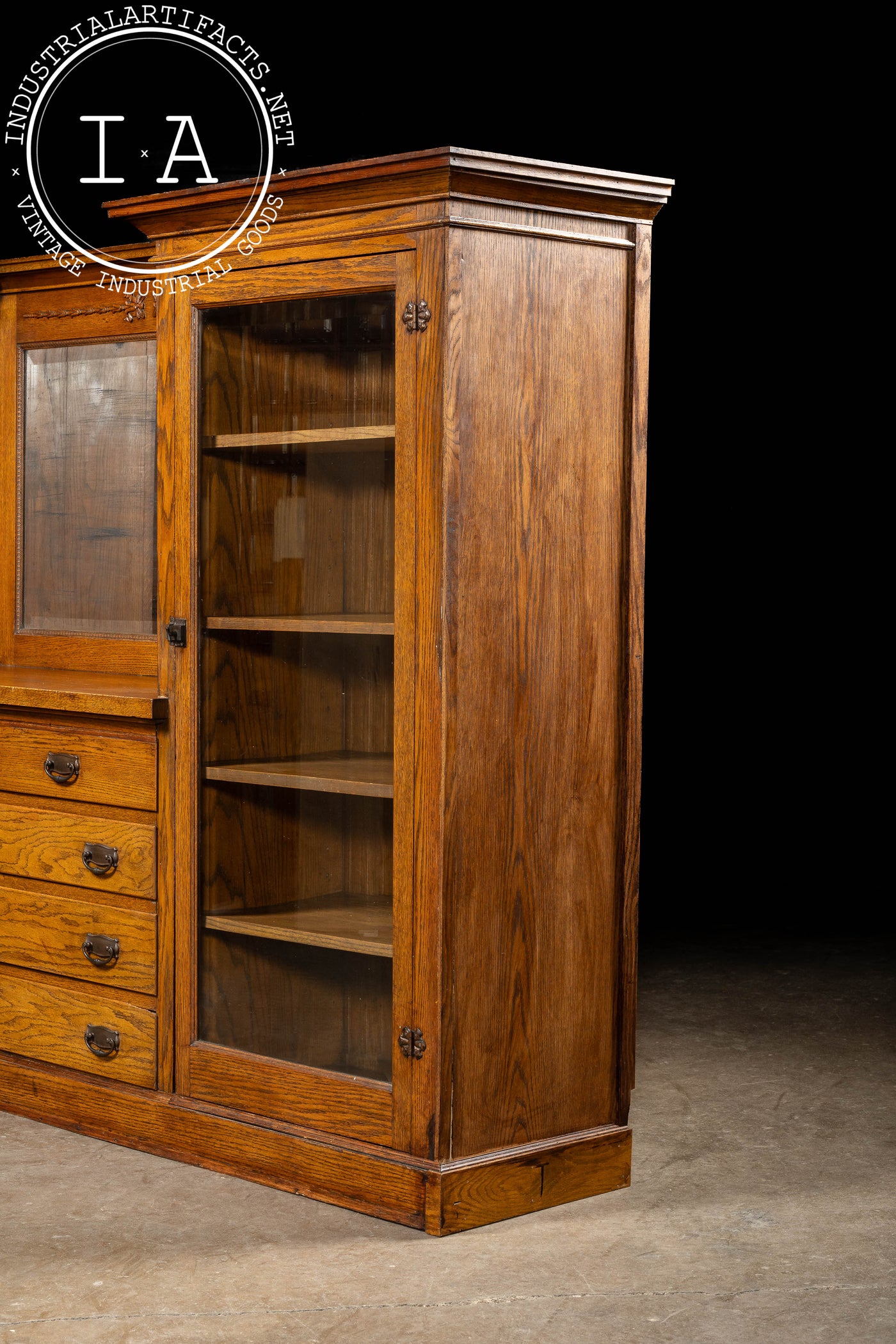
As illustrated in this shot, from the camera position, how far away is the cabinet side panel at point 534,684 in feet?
10.2

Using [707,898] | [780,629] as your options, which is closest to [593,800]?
[707,898]

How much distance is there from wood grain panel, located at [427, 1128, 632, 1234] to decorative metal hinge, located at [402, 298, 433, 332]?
154cm

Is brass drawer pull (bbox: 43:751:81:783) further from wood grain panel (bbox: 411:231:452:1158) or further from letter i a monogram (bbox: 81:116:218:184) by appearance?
letter i a monogram (bbox: 81:116:218:184)

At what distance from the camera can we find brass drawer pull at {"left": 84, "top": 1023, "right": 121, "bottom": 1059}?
3645 mm

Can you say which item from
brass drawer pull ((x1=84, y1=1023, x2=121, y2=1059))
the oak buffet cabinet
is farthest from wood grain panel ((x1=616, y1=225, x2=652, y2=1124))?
brass drawer pull ((x1=84, y1=1023, x2=121, y2=1059))

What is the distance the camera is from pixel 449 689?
10.1 ft

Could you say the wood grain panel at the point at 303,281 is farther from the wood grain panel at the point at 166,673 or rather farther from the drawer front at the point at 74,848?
the drawer front at the point at 74,848

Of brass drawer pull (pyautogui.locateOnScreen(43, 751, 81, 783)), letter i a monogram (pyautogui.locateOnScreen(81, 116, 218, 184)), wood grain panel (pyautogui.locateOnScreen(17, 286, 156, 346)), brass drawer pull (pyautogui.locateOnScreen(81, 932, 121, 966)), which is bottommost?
brass drawer pull (pyautogui.locateOnScreen(81, 932, 121, 966))

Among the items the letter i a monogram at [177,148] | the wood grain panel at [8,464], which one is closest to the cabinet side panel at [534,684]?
the wood grain panel at [8,464]

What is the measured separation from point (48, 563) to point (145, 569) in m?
0.34

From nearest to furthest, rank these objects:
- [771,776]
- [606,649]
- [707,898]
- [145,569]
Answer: [606,649] < [145,569] < [707,898] < [771,776]

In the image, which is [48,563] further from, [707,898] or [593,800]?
[707,898]

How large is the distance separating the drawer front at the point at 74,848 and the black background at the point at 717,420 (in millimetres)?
2729

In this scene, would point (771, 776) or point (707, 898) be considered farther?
point (771, 776)
